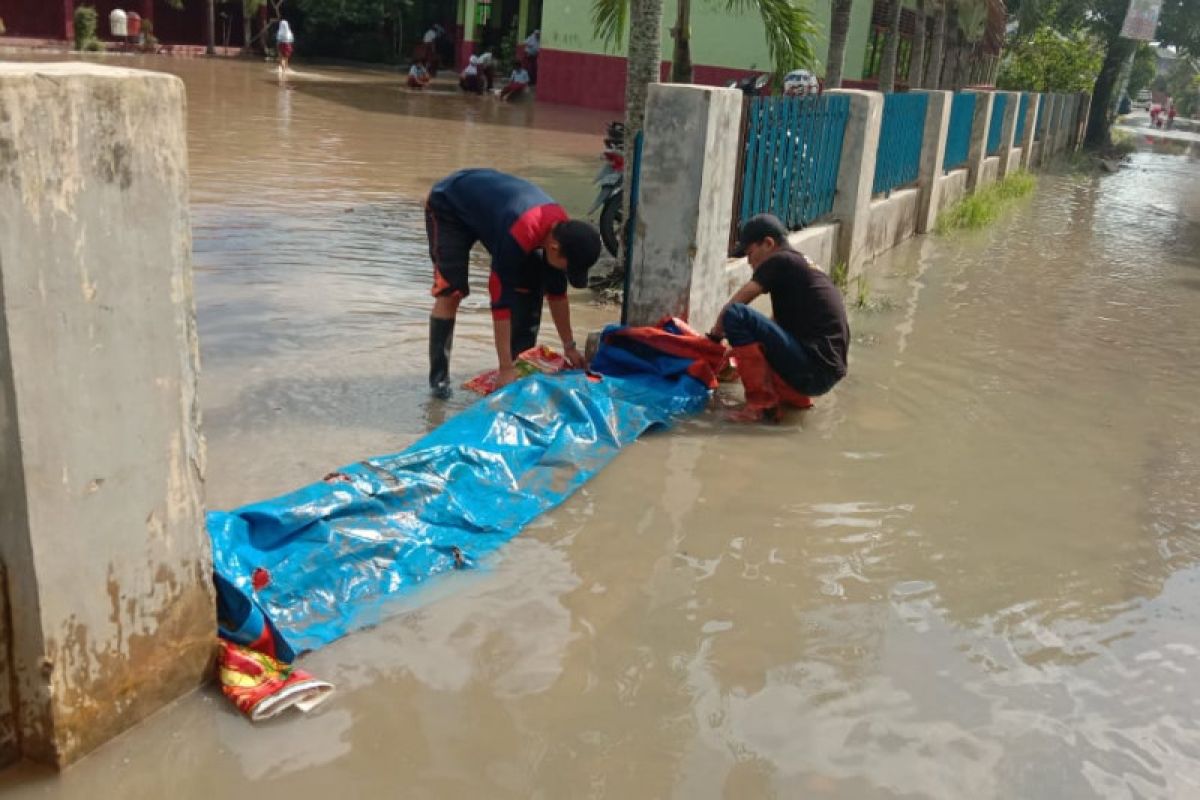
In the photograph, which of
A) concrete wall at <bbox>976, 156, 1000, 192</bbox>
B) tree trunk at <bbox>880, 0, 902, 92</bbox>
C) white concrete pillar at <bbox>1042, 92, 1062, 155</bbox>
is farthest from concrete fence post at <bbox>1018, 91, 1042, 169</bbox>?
tree trunk at <bbox>880, 0, 902, 92</bbox>

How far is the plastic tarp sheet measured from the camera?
323 centimetres

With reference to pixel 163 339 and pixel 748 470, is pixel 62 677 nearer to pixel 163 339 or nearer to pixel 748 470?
pixel 163 339

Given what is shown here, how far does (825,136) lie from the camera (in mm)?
8086

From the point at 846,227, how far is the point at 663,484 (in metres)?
4.72

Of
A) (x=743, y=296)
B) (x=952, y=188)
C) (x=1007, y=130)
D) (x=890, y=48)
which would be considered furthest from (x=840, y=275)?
(x=1007, y=130)

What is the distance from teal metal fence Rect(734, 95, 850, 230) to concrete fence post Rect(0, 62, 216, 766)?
4443mm

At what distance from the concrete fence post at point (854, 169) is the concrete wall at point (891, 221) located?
85 centimetres

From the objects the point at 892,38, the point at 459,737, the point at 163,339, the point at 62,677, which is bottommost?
the point at 459,737

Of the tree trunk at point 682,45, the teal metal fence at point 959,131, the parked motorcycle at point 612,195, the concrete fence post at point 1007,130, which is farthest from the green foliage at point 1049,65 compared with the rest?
the parked motorcycle at point 612,195

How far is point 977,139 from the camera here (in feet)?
49.2

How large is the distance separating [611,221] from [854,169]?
1977 mm

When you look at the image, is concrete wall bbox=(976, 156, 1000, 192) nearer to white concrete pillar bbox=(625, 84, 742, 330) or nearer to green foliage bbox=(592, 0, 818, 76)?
green foliage bbox=(592, 0, 818, 76)

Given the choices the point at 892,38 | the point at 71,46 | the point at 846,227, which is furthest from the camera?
the point at 71,46

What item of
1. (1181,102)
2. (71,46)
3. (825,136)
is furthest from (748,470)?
(1181,102)
